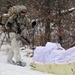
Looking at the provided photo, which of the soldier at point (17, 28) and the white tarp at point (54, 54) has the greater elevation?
the soldier at point (17, 28)

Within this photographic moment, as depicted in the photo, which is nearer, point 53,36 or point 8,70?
point 8,70

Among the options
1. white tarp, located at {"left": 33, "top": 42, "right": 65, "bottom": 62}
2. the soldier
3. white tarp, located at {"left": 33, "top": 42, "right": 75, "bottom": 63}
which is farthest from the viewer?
the soldier

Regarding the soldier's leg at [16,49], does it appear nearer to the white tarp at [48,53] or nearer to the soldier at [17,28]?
the soldier at [17,28]

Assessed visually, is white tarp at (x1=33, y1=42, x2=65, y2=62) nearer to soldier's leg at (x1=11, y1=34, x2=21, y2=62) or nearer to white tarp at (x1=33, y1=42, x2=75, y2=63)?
white tarp at (x1=33, y1=42, x2=75, y2=63)

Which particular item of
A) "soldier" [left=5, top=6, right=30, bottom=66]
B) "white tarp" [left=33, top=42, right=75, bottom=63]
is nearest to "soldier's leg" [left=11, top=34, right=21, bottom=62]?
"soldier" [left=5, top=6, right=30, bottom=66]

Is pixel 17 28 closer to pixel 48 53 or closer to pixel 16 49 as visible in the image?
pixel 16 49

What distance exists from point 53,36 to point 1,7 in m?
4.96

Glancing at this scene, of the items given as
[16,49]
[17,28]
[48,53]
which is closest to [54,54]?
[48,53]

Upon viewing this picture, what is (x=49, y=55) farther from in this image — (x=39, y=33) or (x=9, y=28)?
(x=39, y=33)

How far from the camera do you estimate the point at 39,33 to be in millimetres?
13703

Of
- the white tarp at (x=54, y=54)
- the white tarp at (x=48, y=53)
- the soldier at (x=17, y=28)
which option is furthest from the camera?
the soldier at (x=17, y=28)

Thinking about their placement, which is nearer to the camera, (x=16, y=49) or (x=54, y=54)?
(x=54, y=54)

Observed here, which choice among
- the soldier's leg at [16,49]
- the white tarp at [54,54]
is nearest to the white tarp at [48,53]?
the white tarp at [54,54]

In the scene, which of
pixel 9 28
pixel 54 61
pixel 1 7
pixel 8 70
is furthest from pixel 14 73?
pixel 1 7
